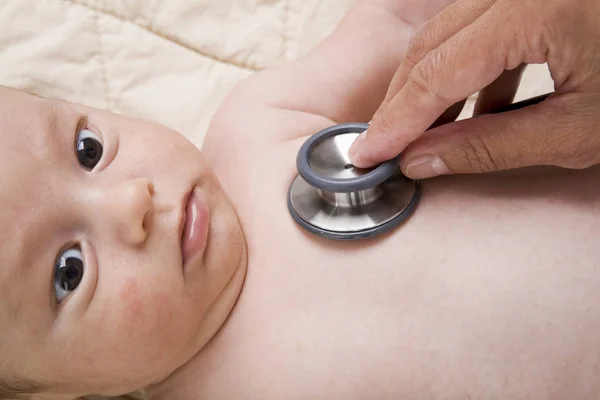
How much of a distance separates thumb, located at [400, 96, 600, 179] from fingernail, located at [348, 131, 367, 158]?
0.06m

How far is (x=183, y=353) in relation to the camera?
2.90ft

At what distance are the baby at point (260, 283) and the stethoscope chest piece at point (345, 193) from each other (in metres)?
0.03

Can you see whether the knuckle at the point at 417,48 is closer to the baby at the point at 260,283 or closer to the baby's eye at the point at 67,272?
the baby at the point at 260,283

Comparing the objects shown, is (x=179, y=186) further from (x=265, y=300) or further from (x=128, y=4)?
(x=128, y=4)

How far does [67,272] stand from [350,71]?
593 millimetres

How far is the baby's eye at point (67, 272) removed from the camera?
77 cm

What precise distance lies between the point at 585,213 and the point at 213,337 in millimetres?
542

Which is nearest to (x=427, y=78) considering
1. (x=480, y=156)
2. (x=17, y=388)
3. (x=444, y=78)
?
(x=444, y=78)

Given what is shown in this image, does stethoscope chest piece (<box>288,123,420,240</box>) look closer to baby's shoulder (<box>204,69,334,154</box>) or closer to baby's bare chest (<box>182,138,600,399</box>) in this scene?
baby's bare chest (<box>182,138,600,399</box>)

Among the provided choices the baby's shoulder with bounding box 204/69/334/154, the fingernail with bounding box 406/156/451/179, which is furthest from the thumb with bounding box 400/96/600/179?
the baby's shoulder with bounding box 204/69/334/154

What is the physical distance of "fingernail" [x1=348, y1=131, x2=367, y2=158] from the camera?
30.9 inches

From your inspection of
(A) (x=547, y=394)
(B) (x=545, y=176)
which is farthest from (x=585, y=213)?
(A) (x=547, y=394)

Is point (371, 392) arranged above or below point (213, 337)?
below

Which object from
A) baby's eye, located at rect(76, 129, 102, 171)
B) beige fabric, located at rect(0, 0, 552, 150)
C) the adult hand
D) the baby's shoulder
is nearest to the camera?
the adult hand
